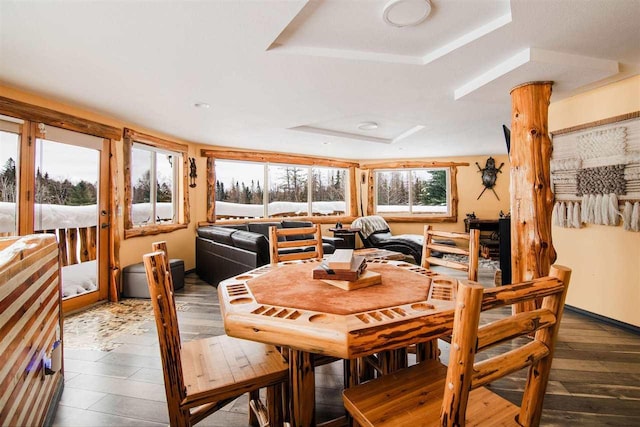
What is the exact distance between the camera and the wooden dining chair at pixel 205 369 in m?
1.03

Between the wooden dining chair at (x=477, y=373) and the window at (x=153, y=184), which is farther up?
the window at (x=153, y=184)

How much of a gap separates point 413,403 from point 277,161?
17.9ft

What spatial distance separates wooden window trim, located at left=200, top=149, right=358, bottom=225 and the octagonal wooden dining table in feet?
13.7

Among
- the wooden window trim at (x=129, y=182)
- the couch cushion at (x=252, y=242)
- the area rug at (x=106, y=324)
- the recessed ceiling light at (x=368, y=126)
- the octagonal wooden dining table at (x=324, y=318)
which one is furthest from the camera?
the recessed ceiling light at (x=368, y=126)

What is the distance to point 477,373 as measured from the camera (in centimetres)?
70

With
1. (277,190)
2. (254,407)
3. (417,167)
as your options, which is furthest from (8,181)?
(417,167)

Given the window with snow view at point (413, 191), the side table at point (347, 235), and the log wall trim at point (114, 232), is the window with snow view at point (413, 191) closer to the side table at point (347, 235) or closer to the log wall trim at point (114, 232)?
the side table at point (347, 235)

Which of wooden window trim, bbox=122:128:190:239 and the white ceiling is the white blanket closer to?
wooden window trim, bbox=122:128:190:239

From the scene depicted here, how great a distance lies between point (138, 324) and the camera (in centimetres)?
284

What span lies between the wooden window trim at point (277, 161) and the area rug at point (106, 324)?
2188mm

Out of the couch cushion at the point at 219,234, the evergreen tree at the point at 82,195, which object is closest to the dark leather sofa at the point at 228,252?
the couch cushion at the point at 219,234

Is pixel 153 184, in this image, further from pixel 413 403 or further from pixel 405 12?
pixel 413 403

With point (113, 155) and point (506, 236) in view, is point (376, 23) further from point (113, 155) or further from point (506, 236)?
point (113, 155)

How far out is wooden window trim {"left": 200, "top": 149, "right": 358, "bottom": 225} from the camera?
5312 mm
